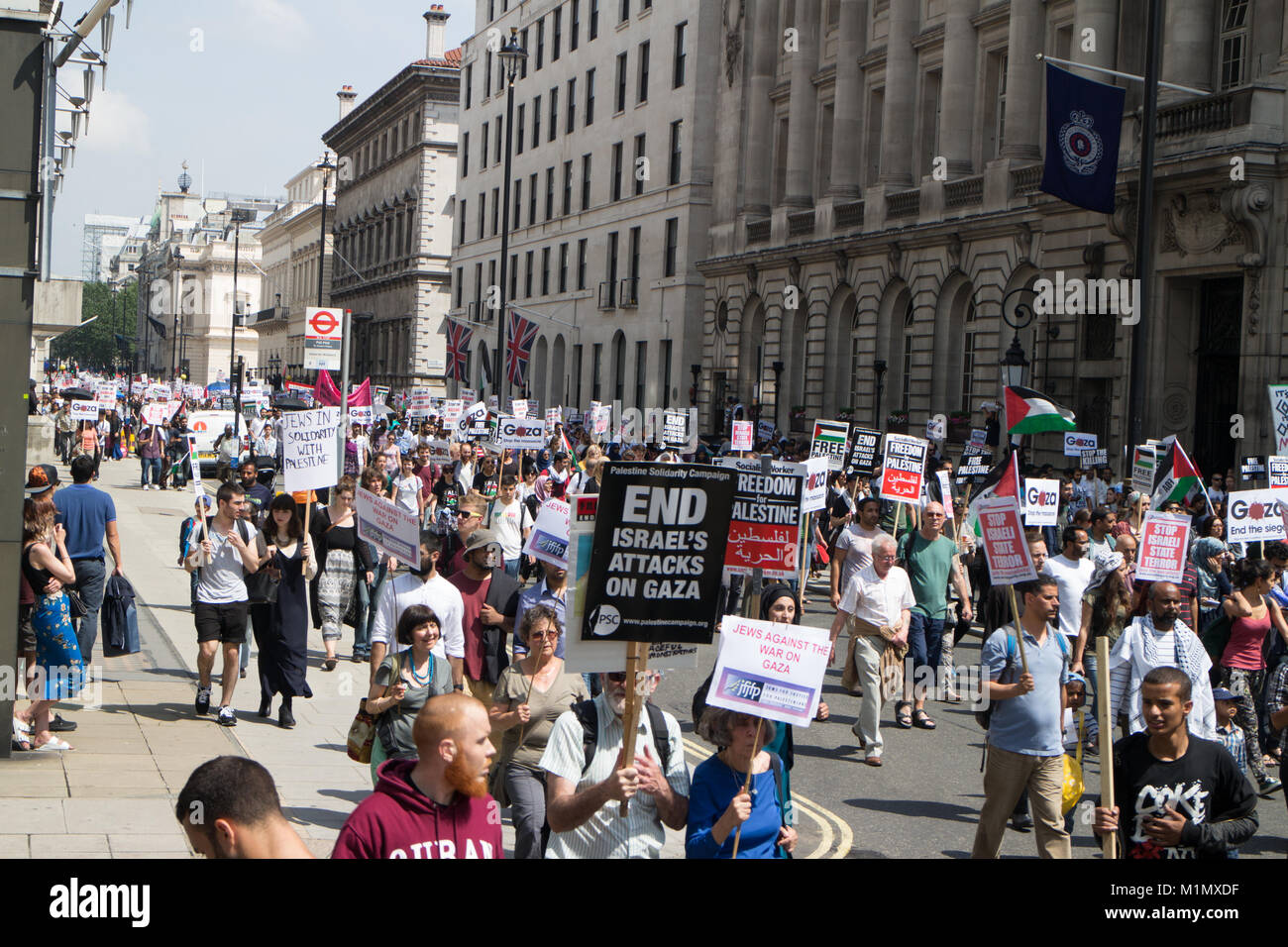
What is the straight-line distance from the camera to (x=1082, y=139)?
2389 centimetres

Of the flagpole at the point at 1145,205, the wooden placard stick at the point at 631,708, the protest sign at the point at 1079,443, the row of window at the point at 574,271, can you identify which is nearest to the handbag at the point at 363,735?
the wooden placard stick at the point at 631,708

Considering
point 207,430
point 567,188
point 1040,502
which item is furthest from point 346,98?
point 1040,502

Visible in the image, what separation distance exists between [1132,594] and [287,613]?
6387 mm

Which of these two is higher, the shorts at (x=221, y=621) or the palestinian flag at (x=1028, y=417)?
the palestinian flag at (x=1028, y=417)

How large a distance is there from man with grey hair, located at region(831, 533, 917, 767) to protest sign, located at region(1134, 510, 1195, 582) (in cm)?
177

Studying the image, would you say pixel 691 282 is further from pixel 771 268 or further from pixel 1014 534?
pixel 1014 534

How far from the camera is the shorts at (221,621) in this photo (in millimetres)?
11500

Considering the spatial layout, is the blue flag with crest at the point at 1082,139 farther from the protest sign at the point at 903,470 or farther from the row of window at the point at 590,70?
the row of window at the point at 590,70

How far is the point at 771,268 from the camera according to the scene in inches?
1810

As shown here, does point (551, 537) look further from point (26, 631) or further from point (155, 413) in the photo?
point (155, 413)

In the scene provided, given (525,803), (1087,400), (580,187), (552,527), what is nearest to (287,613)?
(552,527)

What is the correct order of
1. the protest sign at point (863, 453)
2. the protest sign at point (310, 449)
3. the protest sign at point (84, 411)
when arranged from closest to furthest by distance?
the protest sign at point (310, 449), the protest sign at point (863, 453), the protest sign at point (84, 411)

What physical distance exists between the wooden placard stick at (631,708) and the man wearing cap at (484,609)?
3978 mm

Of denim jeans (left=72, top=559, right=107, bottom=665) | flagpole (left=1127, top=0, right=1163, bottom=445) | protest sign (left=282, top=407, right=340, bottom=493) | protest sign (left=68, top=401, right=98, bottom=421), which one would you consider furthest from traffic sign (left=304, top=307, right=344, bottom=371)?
protest sign (left=68, top=401, right=98, bottom=421)
